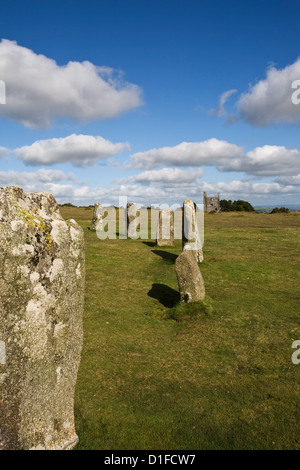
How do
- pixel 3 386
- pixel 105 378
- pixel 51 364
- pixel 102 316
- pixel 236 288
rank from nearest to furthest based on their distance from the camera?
pixel 3 386
pixel 51 364
pixel 105 378
pixel 102 316
pixel 236 288

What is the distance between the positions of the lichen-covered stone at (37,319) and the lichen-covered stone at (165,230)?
1766 centimetres

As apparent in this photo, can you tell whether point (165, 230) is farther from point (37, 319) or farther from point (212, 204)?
point (212, 204)

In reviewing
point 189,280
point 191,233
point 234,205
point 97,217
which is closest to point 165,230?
point 191,233

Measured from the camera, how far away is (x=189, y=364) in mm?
7934

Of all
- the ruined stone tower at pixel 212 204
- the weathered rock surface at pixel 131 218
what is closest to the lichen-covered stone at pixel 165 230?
the weathered rock surface at pixel 131 218

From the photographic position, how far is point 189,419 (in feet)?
19.6

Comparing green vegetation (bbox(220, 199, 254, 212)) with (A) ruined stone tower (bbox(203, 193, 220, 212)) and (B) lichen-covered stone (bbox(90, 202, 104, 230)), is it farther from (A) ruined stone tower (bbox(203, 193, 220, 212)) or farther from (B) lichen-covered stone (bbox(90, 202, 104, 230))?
(B) lichen-covered stone (bbox(90, 202, 104, 230))

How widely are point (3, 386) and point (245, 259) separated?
16.3 meters

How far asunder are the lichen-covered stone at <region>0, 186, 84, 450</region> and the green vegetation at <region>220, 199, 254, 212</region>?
6589 centimetres

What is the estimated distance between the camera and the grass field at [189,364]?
565 cm

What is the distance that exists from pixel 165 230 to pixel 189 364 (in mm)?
15067

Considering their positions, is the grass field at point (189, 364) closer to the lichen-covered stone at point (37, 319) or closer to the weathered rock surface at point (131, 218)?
the lichen-covered stone at point (37, 319)

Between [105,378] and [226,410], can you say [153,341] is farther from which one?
[226,410]
